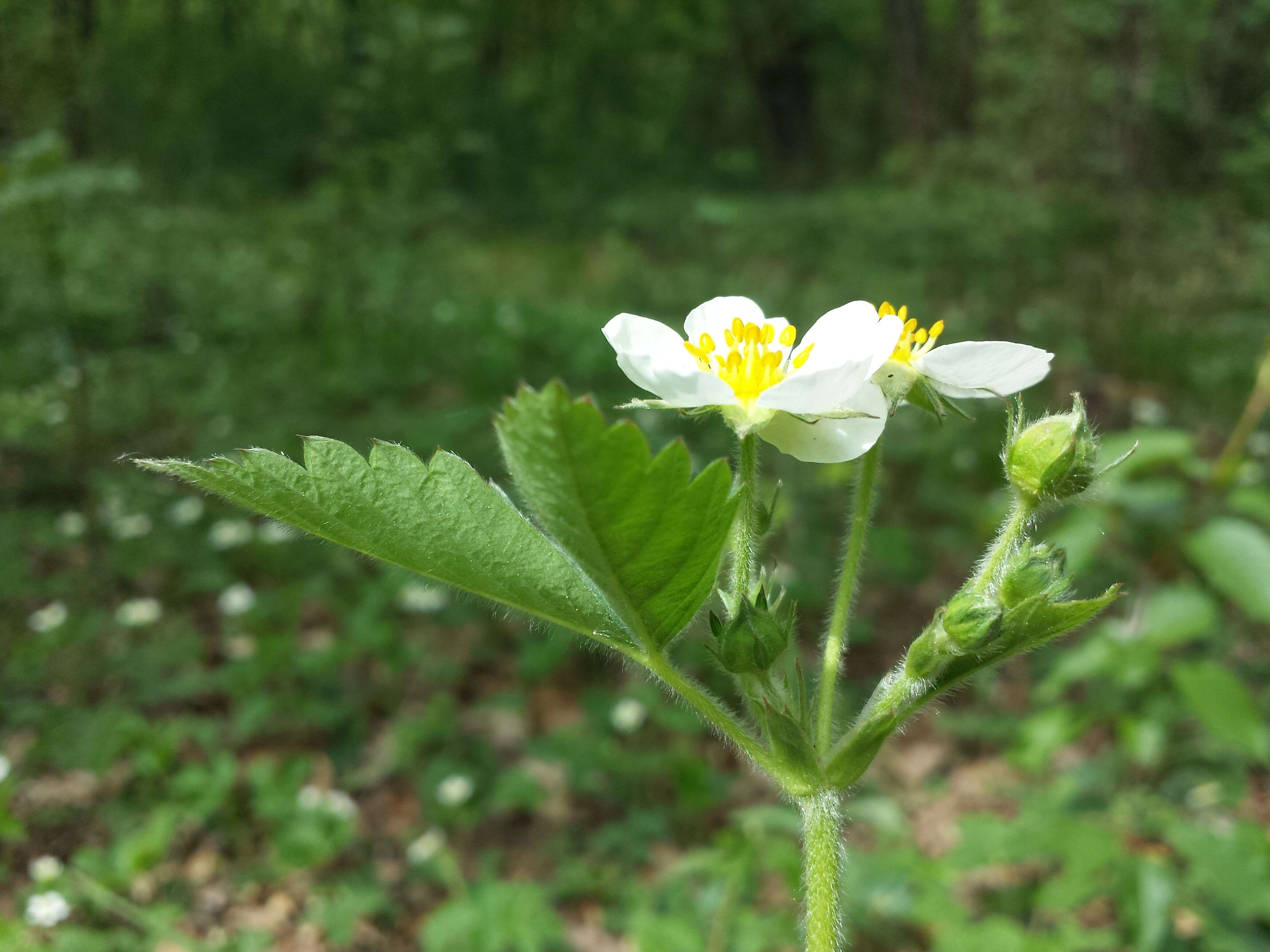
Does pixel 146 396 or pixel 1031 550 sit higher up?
pixel 1031 550

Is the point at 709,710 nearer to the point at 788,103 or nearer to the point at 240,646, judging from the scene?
the point at 240,646

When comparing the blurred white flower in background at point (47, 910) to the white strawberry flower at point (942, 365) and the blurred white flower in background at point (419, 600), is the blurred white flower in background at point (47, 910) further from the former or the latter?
the white strawberry flower at point (942, 365)

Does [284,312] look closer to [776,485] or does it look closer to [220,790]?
[220,790]

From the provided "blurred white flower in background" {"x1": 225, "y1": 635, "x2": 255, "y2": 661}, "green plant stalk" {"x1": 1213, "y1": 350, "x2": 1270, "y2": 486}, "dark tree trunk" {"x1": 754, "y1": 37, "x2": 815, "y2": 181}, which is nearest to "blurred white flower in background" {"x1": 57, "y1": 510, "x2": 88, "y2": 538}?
"blurred white flower in background" {"x1": 225, "y1": 635, "x2": 255, "y2": 661}

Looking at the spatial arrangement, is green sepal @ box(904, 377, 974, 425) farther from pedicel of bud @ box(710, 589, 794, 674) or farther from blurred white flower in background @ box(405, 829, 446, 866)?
blurred white flower in background @ box(405, 829, 446, 866)

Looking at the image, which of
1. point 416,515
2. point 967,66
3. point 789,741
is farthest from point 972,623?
point 967,66

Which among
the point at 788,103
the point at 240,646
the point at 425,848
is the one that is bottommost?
the point at 788,103

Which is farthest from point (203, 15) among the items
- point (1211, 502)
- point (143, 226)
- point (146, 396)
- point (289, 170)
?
point (1211, 502)
